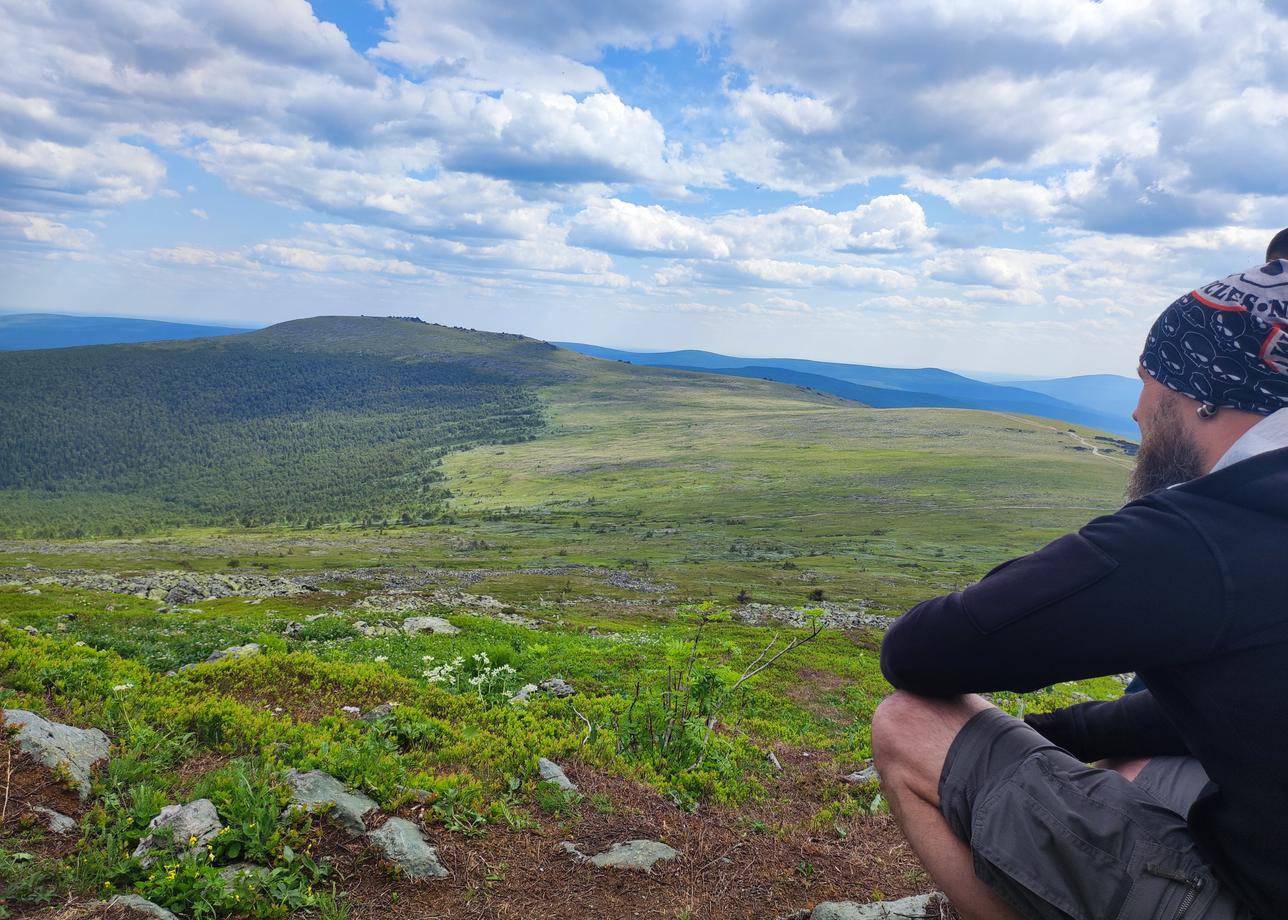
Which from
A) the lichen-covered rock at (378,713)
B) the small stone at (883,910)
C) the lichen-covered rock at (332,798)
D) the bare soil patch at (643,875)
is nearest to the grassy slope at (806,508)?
the lichen-covered rock at (378,713)

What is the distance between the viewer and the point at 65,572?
70.2 m

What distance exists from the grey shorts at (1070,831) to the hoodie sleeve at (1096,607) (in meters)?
0.58

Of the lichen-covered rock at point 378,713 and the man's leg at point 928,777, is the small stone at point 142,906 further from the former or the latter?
the man's leg at point 928,777

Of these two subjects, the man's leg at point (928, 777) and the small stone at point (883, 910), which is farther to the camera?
the small stone at point (883, 910)

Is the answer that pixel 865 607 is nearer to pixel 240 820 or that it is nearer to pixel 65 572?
pixel 240 820

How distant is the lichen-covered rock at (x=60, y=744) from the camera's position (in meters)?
5.84

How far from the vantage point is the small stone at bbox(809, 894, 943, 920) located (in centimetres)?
528

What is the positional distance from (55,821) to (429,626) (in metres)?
18.5

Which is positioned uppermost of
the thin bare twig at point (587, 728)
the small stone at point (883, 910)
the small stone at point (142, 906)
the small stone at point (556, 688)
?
the small stone at point (142, 906)

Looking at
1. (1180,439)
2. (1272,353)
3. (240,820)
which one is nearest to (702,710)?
(240,820)

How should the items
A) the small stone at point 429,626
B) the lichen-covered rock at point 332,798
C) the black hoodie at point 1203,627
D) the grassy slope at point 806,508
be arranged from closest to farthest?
the black hoodie at point 1203,627, the lichen-covered rock at point 332,798, the small stone at point 429,626, the grassy slope at point 806,508

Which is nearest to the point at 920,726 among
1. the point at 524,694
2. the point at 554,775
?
the point at 554,775

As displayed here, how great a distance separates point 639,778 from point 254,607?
110 ft

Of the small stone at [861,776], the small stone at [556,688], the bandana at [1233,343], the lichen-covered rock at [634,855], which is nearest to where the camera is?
the bandana at [1233,343]
